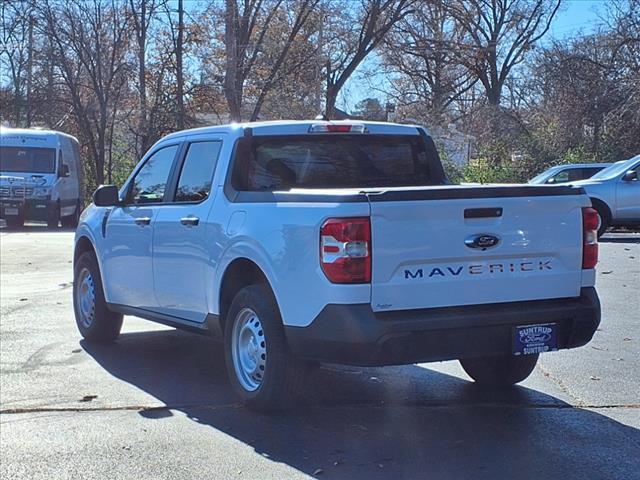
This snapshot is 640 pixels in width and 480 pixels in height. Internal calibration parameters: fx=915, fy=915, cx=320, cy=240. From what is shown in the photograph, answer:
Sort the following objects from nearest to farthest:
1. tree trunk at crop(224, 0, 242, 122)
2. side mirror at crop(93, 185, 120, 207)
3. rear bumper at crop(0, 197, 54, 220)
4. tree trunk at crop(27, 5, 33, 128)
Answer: side mirror at crop(93, 185, 120, 207) < rear bumper at crop(0, 197, 54, 220) < tree trunk at crop(224, 0, 242, 122) < tree trunk at crop(27, 5, 33, 128)

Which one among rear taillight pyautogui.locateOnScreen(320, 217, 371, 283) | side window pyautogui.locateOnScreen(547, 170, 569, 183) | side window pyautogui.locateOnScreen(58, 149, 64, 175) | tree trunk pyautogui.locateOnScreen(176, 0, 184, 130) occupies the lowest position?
rear taillight pyautogui.locateOnScreen(320, 217, 371, 283)

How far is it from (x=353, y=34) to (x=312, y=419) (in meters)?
27.3

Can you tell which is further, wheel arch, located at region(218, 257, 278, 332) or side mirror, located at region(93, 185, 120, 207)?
side mirror, located at region(93, 185, 120, 207)

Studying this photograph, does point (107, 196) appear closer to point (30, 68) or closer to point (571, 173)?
point (571, 173)

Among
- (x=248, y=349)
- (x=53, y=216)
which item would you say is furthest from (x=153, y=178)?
(x=53, y=216)

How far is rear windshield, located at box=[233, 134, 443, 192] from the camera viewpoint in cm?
664

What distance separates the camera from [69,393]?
672 cm

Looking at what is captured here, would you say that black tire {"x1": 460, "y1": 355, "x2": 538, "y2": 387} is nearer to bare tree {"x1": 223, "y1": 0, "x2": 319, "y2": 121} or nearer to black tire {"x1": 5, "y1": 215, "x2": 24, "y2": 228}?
black tire {"x1": 5, "y1": 215, "x2": 24, "y2": 228}

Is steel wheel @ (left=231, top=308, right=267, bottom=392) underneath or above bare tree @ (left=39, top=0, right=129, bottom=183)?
underneath

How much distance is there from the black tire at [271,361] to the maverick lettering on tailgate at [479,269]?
3.25 feet

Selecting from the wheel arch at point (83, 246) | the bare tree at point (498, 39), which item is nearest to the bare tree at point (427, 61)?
the bare tree at point (498, 39)

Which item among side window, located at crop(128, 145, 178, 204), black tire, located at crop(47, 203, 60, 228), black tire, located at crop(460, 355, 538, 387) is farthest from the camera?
black tire, located at crop(47, 203, 60, 228)

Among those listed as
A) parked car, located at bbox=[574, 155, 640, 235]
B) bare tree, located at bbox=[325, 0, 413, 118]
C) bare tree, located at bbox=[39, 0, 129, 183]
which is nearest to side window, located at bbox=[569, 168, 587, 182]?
parked car, located at bbox=[574, 155, 640, 235]

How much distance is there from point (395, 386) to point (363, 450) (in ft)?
5.18
